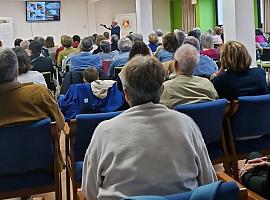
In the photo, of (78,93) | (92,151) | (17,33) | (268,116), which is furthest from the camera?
(17,33)

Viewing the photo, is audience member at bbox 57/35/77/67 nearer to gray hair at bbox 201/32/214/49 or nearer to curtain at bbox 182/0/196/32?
gray hair at bbox 201/32/214/49

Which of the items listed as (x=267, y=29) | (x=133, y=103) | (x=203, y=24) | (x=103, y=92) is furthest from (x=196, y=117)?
(x=203, y=24)

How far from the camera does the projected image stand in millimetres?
16109

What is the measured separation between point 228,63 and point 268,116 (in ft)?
1.73

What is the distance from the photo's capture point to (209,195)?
1382mm

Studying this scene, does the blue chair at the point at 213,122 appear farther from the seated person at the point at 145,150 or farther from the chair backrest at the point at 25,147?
the seated person at the point at 145,150

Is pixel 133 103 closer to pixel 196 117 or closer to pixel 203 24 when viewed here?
pixel 196 117

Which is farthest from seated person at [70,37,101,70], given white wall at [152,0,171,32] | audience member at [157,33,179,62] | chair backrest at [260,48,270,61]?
white wall at [152,0,171,32]

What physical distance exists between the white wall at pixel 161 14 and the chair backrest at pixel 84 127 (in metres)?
15.0

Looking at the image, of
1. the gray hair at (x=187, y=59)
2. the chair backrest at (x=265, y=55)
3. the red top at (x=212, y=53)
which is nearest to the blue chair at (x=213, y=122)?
the gray hair at (x=187, y=59)

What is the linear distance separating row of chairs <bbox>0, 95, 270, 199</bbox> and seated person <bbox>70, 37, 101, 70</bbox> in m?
3.65

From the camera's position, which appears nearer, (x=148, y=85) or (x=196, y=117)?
(x=148, y=85)

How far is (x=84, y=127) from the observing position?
2791 mm

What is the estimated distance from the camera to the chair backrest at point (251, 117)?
3093mm
